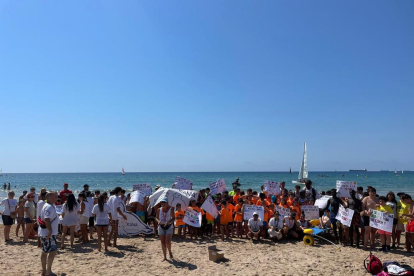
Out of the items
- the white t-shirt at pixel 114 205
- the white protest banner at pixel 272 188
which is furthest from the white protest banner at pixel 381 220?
the white t-shirt at pixel 114 205

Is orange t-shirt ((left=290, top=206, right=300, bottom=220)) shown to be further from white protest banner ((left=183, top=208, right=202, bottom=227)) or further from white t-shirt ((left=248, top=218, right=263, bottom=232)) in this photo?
white protest banner ((left=183, top=208, right=202, bottom=227))

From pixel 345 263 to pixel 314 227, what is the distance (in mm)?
2866

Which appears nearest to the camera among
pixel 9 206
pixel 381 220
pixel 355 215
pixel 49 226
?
pixel 49 226

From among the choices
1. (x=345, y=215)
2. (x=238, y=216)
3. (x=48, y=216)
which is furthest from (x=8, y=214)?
(x=345, y=215)

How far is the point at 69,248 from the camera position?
29.6 ft

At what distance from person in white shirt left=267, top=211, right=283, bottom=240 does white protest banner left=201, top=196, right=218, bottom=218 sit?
195cm

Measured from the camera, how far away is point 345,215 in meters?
9.12

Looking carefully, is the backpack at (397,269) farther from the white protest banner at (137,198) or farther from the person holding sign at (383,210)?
the white protest banner at (137,198)

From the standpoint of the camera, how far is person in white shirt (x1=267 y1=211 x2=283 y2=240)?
10.1 meters

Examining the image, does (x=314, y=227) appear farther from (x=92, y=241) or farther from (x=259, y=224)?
(x=92, y=241)

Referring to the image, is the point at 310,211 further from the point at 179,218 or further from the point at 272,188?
the point at 179,218

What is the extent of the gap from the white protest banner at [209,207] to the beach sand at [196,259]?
978 millimetres

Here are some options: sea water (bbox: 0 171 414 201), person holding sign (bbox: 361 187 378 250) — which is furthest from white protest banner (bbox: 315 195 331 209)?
sea water (bbox: 0 171 414 201)

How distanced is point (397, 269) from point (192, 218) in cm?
603
